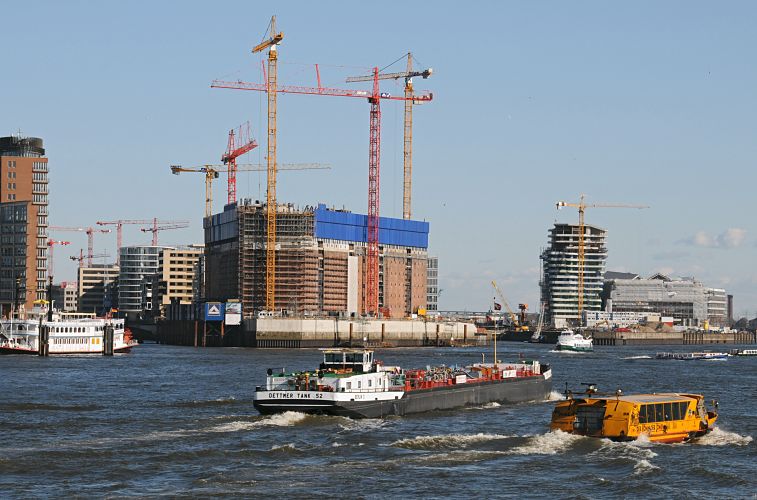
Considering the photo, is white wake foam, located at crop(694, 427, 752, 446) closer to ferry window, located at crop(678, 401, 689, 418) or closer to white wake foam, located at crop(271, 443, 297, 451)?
ferry window, located at crop(678, 401, 689, 418)

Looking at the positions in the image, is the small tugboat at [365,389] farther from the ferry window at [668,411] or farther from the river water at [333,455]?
the ferry window at [668,411]

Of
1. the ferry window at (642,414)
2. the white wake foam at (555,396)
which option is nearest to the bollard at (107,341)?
the white wake foam at (555,396)

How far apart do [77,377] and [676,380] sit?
6526cm

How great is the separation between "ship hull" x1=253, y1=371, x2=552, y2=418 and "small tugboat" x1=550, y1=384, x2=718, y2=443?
15.4m

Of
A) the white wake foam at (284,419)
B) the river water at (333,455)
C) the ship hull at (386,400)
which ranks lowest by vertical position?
the river water at (333,455)

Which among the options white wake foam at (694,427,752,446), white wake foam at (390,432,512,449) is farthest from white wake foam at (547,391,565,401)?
white wake foam at (390,432,512,449)

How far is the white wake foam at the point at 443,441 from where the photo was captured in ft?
234

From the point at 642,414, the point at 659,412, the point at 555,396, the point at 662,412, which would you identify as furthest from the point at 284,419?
the point at 555,396

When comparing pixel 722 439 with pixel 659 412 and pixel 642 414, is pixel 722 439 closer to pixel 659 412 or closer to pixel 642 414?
pixel 659 412

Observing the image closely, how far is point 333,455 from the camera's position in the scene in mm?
67938

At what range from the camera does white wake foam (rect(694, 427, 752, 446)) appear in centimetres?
7474

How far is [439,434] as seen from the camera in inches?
3051

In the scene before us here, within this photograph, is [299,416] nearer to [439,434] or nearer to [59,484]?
[439,434]

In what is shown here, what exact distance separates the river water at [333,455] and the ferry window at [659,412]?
156 cm
